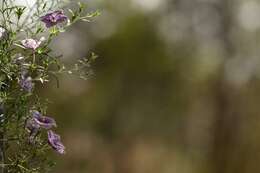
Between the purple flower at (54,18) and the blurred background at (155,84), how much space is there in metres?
15.1

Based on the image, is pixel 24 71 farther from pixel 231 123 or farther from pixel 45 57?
pixel 231 123

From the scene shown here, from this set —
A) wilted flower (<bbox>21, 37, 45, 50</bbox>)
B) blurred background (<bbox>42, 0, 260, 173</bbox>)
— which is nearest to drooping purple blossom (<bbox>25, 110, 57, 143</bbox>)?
wilted flower (<bbox>21, 37, 45, 50</bbox>)

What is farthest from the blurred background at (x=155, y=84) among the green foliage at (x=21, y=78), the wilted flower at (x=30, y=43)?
the wilted flower at (x=30, y=43)

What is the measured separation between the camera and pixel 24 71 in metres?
3.66

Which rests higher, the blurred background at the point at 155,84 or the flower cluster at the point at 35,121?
the flower cluster at the point at 35,121

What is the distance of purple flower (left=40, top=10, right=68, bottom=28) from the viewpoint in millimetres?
3738

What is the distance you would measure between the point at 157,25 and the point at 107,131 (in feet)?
8.28

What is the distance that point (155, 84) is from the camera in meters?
20.9

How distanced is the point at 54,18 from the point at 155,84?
1722 centimetres

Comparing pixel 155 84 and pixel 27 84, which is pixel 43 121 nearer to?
pixel 27 84

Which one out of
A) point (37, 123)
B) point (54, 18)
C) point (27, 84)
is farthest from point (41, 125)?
point (54, 18)

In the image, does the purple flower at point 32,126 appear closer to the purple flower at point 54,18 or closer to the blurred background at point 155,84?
the purple flower at point 54,18

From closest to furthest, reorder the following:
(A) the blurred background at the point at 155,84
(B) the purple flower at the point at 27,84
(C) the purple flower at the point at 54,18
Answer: (B) the purple flower at the point at 27,84 → (C) the purple flower at the point at 54,18 → (A) the blurred background at the point at 155,84

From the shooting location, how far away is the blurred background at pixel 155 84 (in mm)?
19516
